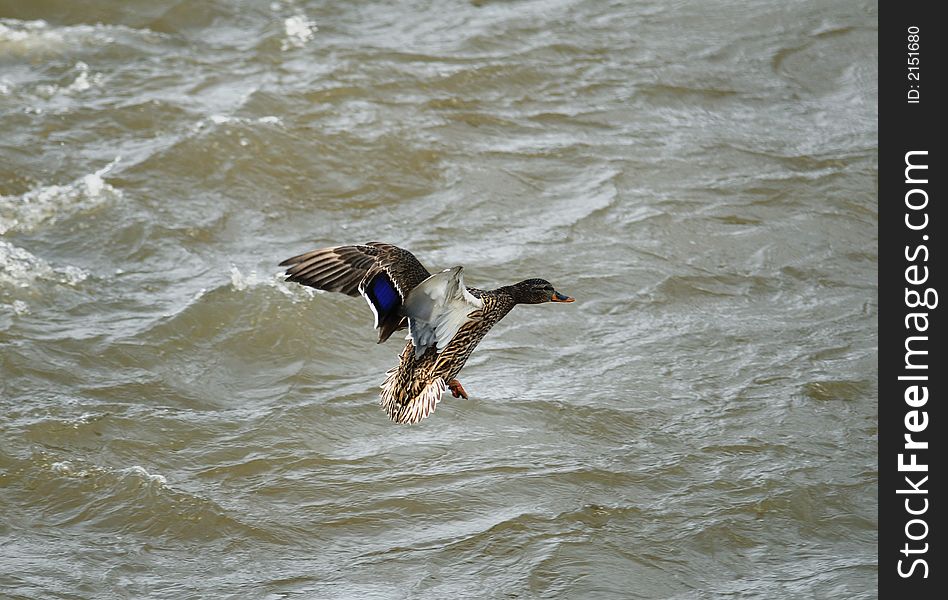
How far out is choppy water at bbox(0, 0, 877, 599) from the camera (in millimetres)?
5973

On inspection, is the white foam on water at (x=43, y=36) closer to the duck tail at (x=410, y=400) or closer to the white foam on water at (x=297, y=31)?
the white foam on water at (x=297, y=31)

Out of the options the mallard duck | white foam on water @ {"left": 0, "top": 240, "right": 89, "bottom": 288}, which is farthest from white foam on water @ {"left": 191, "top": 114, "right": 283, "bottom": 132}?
the mallard duck

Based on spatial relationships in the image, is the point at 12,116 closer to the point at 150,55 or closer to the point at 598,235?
the point at 150,55

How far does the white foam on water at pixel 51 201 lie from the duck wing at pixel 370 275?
379 centimetres

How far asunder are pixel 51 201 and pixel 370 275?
14.0ft

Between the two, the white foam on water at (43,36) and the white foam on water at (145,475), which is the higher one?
the white foam on water at (43,36)

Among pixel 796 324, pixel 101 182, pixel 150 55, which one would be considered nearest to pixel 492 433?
pixel 796 324

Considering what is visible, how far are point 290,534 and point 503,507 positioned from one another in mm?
1032

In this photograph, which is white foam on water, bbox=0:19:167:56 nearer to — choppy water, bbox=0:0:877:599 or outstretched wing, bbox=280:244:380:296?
choppy water, bbox=0:0:877:599

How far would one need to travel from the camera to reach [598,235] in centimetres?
902

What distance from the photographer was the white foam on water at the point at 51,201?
8664mm
